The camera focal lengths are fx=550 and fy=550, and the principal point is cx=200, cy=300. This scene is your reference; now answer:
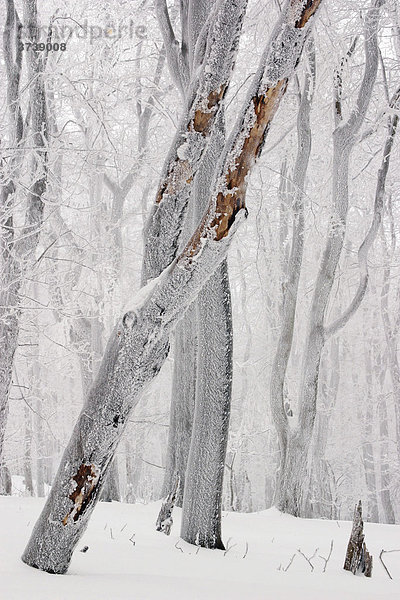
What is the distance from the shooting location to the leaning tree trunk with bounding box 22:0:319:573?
2.98 m

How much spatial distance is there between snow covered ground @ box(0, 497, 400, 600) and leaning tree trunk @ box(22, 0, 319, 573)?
0.31 m

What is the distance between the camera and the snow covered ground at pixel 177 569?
2764 mm

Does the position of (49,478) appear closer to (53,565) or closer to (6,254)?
(6,254)

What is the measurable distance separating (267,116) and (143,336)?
54.5 inches

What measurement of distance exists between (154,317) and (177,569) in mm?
1815

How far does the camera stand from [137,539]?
482 cm

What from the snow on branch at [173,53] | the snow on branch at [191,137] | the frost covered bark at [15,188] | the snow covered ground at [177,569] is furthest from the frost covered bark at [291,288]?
the snow on branch at [191,137]

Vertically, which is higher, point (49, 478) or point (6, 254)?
point (6, 254)

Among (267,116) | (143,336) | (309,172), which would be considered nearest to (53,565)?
(143,336)

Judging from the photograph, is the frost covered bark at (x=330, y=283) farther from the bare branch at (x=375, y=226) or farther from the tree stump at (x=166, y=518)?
the tree stump at (x=166, y=518)

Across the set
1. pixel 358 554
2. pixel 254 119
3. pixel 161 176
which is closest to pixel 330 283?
pixel 358 554

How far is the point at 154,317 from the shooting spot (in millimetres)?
2967

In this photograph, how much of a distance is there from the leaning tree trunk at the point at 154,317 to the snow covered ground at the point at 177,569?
31 centimetres

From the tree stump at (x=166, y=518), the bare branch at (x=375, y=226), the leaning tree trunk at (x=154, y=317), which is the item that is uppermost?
the bare branch at (x=375, y=226)
